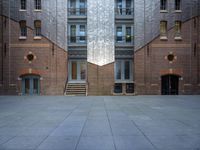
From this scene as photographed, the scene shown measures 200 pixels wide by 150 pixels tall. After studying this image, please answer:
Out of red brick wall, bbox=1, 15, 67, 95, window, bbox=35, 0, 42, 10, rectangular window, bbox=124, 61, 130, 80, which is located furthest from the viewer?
rectangular window, bbox=124, 61, 130, 80

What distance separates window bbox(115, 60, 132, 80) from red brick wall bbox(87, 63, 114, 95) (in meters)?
0.92

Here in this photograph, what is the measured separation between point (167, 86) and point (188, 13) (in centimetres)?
828

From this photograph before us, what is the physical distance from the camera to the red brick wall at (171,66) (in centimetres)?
2369

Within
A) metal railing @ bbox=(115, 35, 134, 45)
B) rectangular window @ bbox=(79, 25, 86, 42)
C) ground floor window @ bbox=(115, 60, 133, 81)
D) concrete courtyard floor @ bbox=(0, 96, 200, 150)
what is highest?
rectangular window @ bbox=(79, 25, 86, 42)

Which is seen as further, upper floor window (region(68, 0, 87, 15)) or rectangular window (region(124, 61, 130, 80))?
rectangular window (region(124, 61, 130, 80))

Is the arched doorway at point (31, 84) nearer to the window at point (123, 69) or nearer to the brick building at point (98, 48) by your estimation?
the brick building at point (98, 48)

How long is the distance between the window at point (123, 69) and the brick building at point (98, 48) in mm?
531

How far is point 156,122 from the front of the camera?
9.37m

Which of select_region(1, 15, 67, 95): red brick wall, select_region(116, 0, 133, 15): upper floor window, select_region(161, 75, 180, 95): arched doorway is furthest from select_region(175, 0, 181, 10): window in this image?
select_region(1, 15, 67, 95): red brick wall

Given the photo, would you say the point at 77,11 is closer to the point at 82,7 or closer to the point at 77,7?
the point at 77,7

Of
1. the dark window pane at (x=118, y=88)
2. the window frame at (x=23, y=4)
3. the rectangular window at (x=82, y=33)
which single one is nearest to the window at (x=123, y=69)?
the dark window pane at (x=118, y=88)

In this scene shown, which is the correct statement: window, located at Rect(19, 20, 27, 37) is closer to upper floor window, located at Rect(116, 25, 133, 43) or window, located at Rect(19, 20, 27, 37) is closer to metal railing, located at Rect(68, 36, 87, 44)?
metal railing, located at Rect(68, 36, 87, 44)

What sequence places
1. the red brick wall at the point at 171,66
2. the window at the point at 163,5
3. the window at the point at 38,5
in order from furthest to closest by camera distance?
the window at the point at 163,5
the window at the point at 38,5
the red brick wall at the point at 171,66

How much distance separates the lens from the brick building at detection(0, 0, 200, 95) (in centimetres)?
2342
